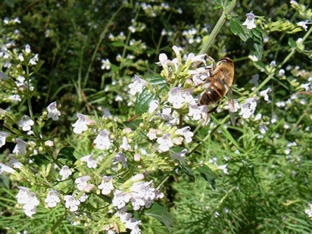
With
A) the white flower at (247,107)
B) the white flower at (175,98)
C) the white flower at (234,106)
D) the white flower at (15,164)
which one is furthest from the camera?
the white flower at (247,107)

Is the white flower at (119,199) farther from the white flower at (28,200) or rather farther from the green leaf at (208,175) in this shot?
the green leaf at (208,175)

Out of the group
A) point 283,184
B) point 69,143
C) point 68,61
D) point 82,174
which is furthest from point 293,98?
point 82,174

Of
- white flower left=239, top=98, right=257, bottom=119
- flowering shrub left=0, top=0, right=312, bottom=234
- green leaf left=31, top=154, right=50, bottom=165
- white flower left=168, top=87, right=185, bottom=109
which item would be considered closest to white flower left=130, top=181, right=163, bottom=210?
flowering shrub left=0, top=0, right=312, bottom=234

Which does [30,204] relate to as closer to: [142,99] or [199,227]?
[142,99]

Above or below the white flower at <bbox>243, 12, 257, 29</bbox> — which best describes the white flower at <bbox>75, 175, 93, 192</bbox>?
below

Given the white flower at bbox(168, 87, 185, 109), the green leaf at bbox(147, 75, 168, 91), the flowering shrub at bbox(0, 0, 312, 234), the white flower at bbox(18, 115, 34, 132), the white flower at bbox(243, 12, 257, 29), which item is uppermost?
the white flower at bbox(243, 12, 257, 29)

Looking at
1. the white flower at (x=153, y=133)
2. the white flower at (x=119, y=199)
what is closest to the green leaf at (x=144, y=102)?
the white flower at (x=153, y=133)

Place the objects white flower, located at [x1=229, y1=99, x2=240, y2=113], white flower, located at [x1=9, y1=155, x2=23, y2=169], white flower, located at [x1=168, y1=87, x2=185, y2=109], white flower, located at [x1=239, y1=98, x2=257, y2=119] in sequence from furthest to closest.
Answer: white flower, located at [x1=239, y1=98, x2=257, y2=119] → white flower, located at [x1=229, y1=99, x2=240, y2=113] → white flower, located at [x1=9, y1=155, x2=23, y2=169] → white flower, located at [x1=168, y1=87, x2=185, y2=109]

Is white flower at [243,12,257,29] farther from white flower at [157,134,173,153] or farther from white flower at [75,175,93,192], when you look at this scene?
white flower at [75,175,93,192]
